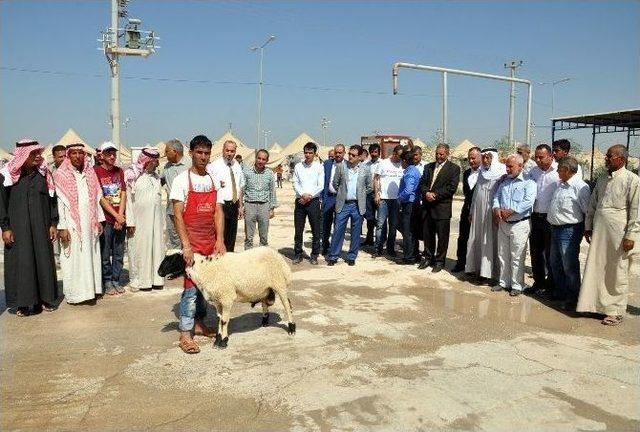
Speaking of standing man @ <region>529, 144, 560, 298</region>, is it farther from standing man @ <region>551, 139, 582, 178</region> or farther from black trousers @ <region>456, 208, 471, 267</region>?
black trousers @ <region>456, 208, 471, 267</region>

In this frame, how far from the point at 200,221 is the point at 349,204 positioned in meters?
4.45

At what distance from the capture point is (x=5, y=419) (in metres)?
3.56

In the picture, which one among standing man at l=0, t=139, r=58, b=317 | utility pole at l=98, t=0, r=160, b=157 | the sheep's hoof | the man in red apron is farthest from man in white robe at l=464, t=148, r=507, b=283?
utility pole at l=98, t=0, r=160, b=157

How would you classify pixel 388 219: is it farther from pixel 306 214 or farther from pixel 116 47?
pixel 116 47

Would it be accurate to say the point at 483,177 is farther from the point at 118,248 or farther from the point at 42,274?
the point at 42,274

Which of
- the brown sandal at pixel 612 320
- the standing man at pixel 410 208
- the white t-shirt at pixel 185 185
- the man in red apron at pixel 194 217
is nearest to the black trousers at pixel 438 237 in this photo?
the standing man at pixel 410 208

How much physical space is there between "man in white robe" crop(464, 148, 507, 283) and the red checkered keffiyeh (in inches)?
218

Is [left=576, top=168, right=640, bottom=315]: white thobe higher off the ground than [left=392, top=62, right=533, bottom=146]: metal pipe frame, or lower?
lower

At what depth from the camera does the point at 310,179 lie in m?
8.84

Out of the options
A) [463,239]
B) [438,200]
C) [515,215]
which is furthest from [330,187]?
[515,215]

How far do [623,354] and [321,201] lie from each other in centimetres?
575

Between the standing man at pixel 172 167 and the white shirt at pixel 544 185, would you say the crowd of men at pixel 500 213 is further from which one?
the standing man at pixel 172 167

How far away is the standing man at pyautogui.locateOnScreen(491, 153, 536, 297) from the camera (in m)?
6.90

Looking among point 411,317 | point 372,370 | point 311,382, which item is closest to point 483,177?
point 411,317
